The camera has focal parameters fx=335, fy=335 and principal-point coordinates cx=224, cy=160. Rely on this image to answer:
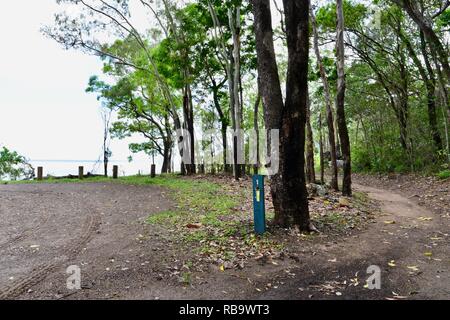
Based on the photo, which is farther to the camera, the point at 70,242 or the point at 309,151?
the point at 309,151

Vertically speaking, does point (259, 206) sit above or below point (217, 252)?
above

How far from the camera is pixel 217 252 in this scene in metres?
5.91

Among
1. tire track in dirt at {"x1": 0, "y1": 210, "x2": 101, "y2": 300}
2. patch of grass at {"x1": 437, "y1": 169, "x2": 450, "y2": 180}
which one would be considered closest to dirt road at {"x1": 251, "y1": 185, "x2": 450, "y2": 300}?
tire track in dirt at {"x1": 0, "y1": 210, "x2": 101, "y2": 300}

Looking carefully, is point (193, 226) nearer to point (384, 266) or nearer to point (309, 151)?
point (384, 266)

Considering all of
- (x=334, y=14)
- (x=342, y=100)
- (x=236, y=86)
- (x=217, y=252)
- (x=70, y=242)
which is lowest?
(x=217, y=252)

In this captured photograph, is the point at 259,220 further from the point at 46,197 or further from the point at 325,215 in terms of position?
the point at 46,197

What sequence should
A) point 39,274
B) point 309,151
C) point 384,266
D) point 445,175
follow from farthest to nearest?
1. point 445,175
2. point 309,151
3. point 384,266
4. point 39,274

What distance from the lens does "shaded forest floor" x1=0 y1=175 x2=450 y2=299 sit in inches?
178

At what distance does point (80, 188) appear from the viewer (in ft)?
49.2

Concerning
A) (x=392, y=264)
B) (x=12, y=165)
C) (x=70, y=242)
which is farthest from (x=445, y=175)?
(x=12, y=165)

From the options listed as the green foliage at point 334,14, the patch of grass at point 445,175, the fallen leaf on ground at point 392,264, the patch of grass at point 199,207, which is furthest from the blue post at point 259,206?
the green foliage at point 334,14
